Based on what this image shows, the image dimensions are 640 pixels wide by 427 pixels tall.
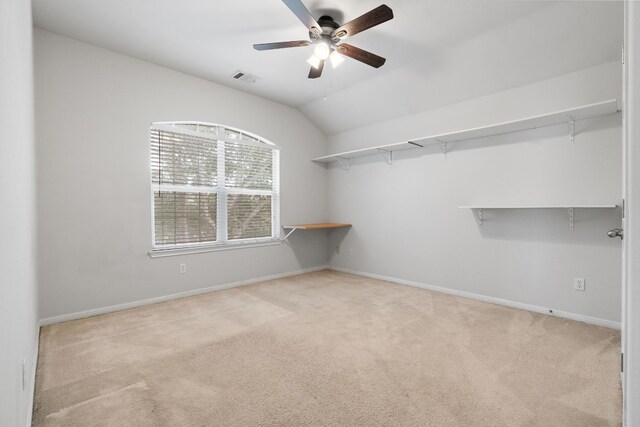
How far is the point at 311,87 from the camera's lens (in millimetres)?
4164

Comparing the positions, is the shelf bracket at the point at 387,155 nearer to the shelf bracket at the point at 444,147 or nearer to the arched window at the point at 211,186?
the shelf bracket at the point at 444,147

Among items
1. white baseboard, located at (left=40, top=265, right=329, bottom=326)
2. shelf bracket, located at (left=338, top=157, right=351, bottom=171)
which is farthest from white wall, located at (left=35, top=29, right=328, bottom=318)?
shelf bracket, located at (left=338, top=157, right=351, bottom=171)

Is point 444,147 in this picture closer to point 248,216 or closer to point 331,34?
point 331,34

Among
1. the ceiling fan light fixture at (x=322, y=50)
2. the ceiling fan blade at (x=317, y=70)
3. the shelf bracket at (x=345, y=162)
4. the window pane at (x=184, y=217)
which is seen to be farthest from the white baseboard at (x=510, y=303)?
the ceiling fan light fixture at (x=322, y=50)

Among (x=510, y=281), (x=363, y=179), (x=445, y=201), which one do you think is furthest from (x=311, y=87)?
(x=510, y=281)

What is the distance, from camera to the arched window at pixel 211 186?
363cm

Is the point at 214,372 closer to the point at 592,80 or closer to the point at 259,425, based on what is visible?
the point at 259,425

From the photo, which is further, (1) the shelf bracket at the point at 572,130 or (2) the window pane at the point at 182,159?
(2) the window pane at the point at 182,159

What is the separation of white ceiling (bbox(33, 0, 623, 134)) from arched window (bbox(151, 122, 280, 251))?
825mm

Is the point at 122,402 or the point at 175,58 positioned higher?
the point at 175,58

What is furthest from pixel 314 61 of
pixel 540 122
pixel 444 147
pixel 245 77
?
pixel 540 122

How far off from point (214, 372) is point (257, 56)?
3102mm

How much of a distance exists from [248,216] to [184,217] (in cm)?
94

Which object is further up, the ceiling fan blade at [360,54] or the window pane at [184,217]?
the ceiling fan blade at [360,54]
